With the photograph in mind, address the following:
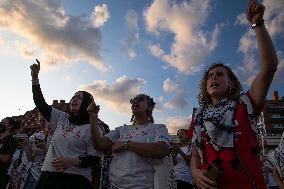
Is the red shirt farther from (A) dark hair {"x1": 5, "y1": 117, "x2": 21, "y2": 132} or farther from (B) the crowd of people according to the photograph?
(A) dark hair {"x1": 5, "y1": 117, "x2": 21, "y2": 132}

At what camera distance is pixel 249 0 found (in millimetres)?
2543

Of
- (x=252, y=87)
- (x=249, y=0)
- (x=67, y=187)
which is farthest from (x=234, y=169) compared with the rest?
(x=67, y=187)

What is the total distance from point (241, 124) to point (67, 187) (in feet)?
7.68

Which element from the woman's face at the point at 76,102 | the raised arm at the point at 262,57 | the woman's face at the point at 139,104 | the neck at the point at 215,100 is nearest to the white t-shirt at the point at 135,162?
the woman's face at the point at 139,104

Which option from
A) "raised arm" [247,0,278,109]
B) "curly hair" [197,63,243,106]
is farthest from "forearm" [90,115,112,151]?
"raised arm" [247,0,278,109]

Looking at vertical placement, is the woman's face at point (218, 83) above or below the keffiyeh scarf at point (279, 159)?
above

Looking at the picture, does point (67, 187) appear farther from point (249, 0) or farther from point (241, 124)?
point (249, 0)

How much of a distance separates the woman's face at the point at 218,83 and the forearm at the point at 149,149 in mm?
1243

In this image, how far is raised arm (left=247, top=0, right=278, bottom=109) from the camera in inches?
96.0

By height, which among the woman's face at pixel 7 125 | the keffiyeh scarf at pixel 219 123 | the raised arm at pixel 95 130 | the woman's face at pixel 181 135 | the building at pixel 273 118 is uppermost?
the building at pixel 273 118

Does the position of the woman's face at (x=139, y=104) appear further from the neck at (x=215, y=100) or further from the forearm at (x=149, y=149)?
the neck at (x=215, y=100)

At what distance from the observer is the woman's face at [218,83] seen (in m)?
2.86

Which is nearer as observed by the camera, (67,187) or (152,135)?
(67,187)

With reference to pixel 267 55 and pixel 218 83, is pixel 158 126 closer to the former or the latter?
pixel 218 83
